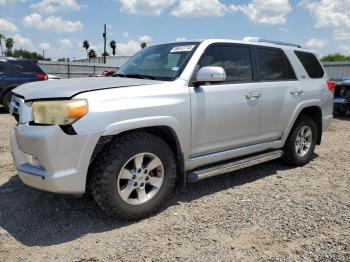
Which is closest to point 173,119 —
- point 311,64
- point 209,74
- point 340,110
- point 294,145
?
point 209,74

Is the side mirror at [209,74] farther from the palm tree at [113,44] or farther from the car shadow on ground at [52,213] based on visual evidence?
the palm tree at [113,44]

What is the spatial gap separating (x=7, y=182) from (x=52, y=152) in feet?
6.45

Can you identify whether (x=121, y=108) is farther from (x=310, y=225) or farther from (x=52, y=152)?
(x=310, y=225)

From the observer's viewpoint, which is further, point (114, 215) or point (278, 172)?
point (278, 172)

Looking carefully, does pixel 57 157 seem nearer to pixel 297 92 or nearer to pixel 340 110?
pixel 297 92

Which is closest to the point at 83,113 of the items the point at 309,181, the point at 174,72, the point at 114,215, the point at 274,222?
the point at 114,215

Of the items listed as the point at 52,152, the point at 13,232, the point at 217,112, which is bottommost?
the point at 13,232

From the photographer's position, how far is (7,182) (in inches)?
180

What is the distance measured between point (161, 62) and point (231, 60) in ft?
2.79

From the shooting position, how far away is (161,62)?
4.25 m

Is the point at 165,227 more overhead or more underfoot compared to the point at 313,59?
more underfoot

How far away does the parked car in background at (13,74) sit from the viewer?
10.8 meters

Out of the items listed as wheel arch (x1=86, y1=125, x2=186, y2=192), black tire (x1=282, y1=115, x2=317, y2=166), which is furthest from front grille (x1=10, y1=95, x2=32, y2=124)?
black tire (x1=282, y1=115, x2=317, y2=166)

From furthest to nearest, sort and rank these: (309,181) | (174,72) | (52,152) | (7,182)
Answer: (309,181)
(7,182)
(174,72)
(52,152)
